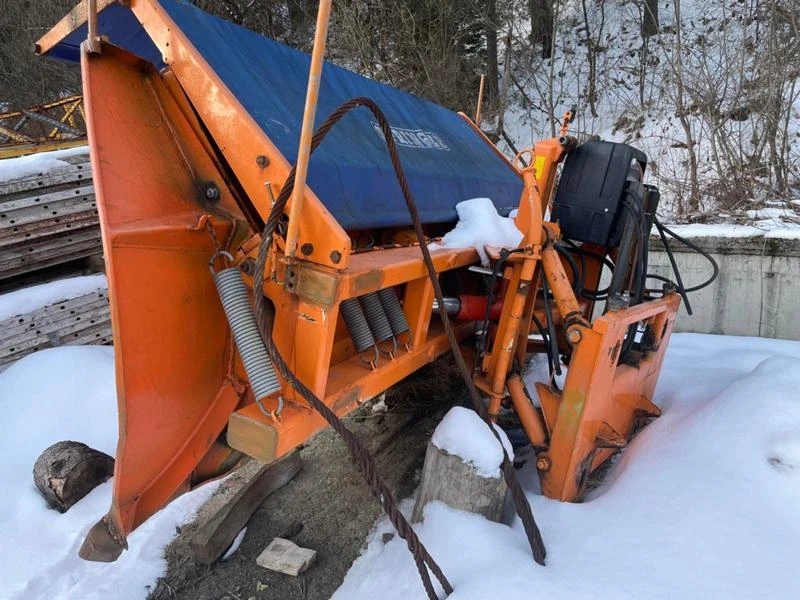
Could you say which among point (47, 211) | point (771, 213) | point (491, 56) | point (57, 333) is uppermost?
point (491, 56)

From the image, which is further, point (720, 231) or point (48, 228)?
point (720, 231)

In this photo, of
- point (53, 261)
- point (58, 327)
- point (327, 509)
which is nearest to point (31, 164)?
point (53, 261)

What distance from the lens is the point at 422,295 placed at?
2.46 metres

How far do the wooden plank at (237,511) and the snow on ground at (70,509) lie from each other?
23cm

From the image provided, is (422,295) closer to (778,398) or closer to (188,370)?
(188,370)

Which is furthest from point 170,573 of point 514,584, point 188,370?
point 514,584

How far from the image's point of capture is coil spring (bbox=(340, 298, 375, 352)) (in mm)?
2219

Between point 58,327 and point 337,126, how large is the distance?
9.59ft

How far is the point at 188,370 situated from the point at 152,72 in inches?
44.3

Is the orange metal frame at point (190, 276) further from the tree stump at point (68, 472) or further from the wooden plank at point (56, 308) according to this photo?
the wooden plank at point (56, 308)

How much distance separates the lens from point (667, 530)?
7.34 feet

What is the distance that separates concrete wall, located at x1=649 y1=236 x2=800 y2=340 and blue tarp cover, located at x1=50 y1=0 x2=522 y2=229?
108 inches

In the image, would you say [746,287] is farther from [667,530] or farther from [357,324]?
[357,324]

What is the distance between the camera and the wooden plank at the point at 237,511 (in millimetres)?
2602
